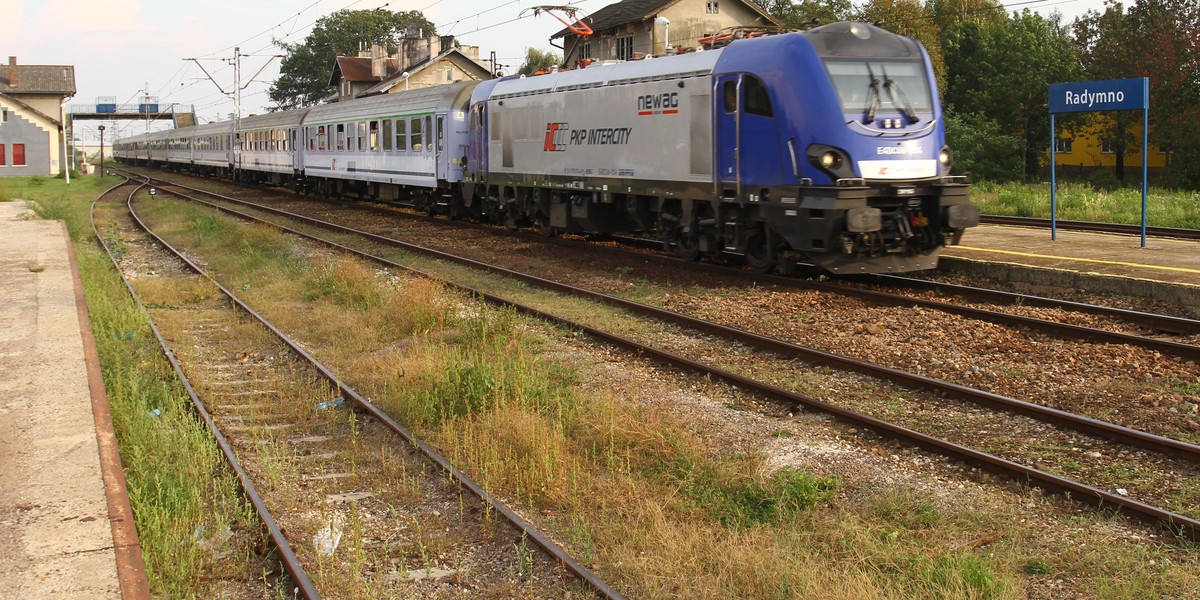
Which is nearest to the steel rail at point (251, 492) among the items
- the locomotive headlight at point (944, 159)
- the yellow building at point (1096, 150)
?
the locomotive headlight at point (944, 159)

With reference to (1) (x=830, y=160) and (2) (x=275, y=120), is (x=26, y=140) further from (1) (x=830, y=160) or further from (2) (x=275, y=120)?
(1) (x=830, y=160)

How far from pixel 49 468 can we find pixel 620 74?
11.7 m

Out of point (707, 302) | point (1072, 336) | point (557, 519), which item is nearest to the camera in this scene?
point (557, 519)

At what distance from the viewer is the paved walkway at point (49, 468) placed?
4.67 metres

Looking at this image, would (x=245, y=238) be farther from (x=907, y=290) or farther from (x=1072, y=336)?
(x=1072, y=336)

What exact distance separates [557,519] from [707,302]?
6906mm

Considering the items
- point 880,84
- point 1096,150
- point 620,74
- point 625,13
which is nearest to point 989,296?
point 880,84

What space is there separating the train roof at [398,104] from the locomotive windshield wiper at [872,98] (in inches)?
517

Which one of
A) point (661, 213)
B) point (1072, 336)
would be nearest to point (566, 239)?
point (661, 213)

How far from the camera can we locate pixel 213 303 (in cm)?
1430

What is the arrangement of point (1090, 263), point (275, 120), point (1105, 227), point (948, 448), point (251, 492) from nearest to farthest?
1. point (251, 492)
2. point (948, 448)
3. point (1090, 263)
4. point (1105, 227)
5. point (275, 120)

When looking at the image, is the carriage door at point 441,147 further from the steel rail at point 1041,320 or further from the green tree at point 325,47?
the green tree at point 325,47

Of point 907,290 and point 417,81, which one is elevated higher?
point 417,81

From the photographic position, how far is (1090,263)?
45.4 ft
